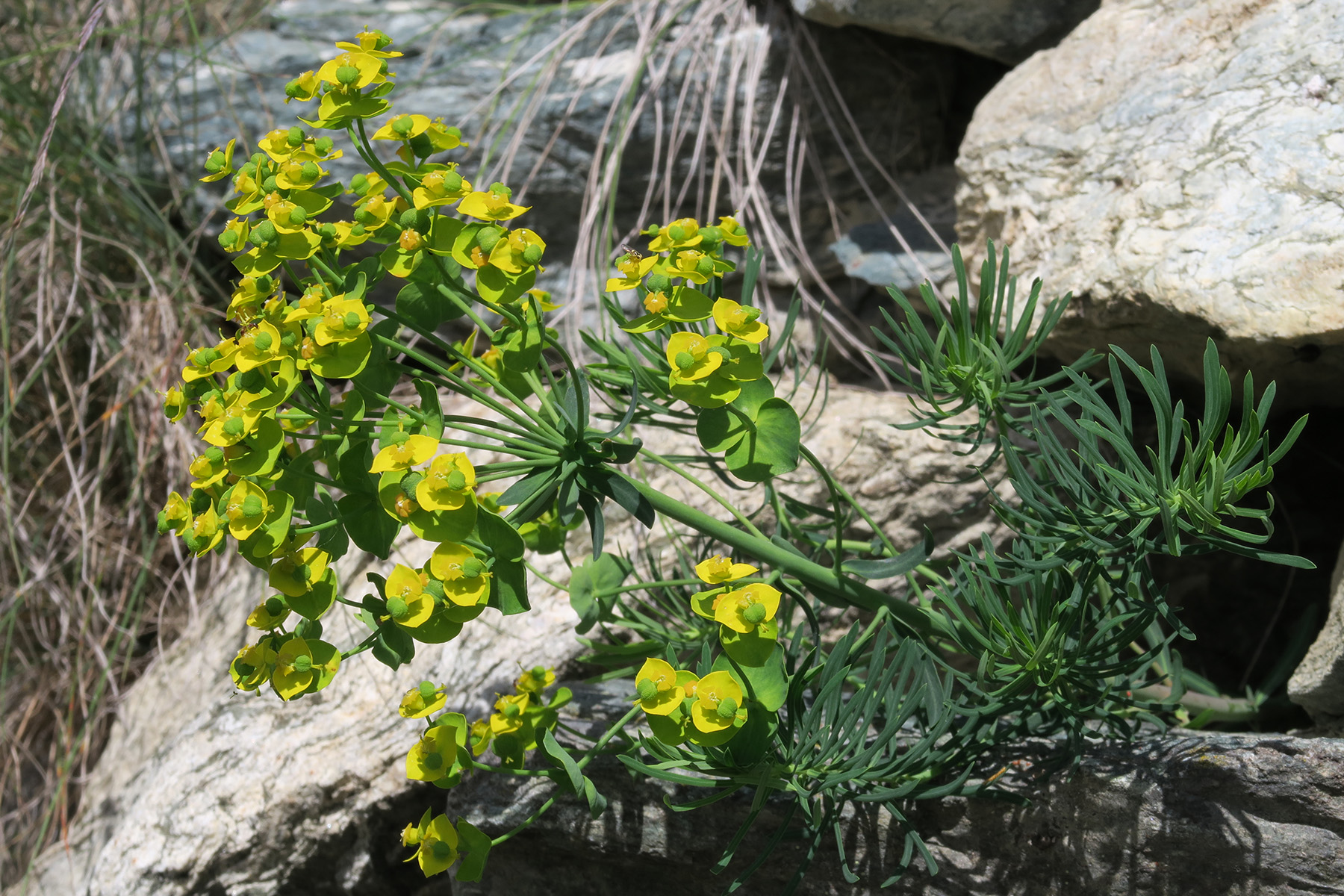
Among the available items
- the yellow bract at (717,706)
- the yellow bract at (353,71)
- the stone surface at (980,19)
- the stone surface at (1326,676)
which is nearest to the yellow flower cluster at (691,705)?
the yellow bract at (717,706)

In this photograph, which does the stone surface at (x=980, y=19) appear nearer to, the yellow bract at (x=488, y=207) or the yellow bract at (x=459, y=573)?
the yellow bract at (x=488, y=207)

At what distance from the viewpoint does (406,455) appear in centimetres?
63

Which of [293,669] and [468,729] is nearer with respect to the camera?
[293,669]

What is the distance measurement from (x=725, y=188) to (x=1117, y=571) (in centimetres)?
106

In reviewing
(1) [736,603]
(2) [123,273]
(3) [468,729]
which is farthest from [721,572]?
(2) [123,273]

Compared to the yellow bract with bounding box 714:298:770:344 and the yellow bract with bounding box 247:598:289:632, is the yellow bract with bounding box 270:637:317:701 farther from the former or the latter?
the yellow bract with bounding box 714:298:770:344

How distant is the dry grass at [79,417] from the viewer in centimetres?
165

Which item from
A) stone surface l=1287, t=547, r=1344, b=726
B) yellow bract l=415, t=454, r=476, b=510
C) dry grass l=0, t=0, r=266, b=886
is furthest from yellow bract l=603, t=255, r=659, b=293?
dry grass l=0, t=0, r=266, b=886

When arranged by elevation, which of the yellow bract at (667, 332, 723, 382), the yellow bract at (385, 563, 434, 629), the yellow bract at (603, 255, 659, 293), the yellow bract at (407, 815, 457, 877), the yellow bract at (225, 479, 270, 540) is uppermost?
the yellow bract at (603, 255, 659, 293)

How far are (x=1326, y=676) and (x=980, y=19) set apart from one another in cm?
106

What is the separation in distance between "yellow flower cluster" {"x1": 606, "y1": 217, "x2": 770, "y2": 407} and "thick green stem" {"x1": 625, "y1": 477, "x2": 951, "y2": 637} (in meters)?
0.11

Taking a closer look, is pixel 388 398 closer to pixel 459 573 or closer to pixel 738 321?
pixel 459 573

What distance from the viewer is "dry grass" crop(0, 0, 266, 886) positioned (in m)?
1.65

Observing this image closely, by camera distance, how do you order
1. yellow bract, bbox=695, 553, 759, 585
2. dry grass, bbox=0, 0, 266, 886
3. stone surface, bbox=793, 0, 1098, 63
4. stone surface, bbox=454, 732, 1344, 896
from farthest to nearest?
dry grass, bbox=0, 0, 266, 886 < stone surface, bbox=793, 0, 1098, 63 < stone surface, bbox=454, 732, 1344, 896 < yellow bract, bbox=695, 553, 759, 585
